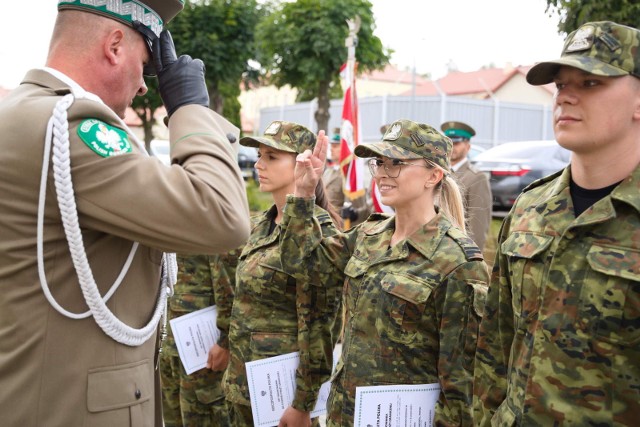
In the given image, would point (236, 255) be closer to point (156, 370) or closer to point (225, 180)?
point (156, 370)

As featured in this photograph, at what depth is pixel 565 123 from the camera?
2062 mm

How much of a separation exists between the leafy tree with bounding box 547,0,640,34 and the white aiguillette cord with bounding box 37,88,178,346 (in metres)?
5.87

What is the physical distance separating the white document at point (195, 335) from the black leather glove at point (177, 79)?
2.31 m

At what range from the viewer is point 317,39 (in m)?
13.5

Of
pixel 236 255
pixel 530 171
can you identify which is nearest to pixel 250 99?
pixel 530 171

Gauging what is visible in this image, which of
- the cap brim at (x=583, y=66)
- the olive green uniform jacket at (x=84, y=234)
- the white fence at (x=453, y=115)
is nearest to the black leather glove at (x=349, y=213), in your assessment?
the cap brim at (x=583, y=66)

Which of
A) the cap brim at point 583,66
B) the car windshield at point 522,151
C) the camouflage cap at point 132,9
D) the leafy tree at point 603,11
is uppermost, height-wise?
the leafy tree at point 603,11

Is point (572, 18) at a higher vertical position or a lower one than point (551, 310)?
higher

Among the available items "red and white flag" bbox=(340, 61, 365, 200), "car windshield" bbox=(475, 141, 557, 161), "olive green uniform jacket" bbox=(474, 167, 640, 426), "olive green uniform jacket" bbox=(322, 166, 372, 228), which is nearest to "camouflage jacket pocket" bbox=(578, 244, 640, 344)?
"olive green uniform jacket" bbox=(474, 167, 640, 426)

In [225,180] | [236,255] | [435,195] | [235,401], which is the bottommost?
[235,401]

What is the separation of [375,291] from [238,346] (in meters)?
1.10

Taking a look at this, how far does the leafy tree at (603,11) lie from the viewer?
648 centimetres

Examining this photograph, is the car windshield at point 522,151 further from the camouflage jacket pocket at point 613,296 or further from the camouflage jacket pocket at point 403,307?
the camouflage jacket pocket at point 613,296

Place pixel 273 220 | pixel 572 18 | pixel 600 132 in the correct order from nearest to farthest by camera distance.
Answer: pixel 600 132 < pixel 273 220 < pixel 572 18
